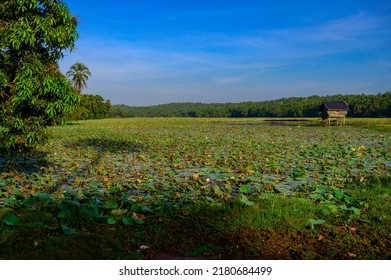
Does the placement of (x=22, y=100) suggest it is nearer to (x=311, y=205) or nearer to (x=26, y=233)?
(x=26, y=233)

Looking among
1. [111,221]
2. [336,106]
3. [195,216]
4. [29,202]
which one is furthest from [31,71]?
[336,106]

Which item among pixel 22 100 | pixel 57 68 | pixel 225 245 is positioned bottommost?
pixel 225 245

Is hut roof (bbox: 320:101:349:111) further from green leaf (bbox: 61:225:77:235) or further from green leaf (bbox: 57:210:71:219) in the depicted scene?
green leaf (bbox: 61:225:77:235)

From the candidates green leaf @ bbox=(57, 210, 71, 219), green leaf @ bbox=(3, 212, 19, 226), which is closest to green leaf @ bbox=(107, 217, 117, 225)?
green leaf @ bbox=(57, 210, 71, 219)

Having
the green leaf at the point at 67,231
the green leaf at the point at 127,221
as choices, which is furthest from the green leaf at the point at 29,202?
the green leaf at the point at 127,221

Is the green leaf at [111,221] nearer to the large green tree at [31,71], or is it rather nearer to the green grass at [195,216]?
the green grass at [195,216]

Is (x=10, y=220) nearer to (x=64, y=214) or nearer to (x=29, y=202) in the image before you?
(x=64, y=214)

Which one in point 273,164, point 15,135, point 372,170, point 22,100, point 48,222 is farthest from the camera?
point 273,164

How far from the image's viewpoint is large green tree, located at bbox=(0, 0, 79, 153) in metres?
7.54

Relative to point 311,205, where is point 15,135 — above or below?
above

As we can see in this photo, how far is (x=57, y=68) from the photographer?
870 centimetres

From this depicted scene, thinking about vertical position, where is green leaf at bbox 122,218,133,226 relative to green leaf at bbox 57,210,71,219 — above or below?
below
